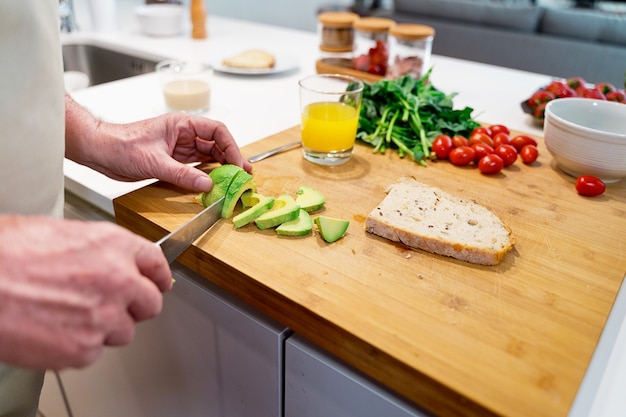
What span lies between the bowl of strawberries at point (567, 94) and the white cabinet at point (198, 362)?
108cm

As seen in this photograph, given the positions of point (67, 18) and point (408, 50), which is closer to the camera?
point (408, 50)

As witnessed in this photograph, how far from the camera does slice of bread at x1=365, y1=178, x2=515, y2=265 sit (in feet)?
2.90

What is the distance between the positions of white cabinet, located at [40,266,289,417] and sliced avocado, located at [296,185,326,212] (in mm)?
233

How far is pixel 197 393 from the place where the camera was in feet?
3.53

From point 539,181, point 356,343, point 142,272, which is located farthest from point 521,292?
point 142,272

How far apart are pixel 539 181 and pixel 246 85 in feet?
3.73

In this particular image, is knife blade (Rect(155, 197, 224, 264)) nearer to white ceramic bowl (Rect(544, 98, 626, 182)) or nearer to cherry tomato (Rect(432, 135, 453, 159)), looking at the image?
cherry tomato (Rect(432, 135, 453, 159))

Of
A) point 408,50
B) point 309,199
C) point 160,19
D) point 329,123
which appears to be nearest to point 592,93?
point 408,50

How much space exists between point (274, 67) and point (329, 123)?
918 millimetres

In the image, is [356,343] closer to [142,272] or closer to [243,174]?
[142,272]

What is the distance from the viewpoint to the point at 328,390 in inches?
32.1

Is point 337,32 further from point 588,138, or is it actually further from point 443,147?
point 588,138

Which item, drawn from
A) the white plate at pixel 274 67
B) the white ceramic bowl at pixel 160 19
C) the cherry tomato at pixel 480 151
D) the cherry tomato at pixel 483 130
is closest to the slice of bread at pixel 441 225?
the cherry tomato at pixel 480 151

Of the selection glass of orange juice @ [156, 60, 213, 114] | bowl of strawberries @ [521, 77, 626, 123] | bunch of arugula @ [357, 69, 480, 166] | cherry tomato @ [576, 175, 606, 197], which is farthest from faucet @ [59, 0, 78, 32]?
cherry tomato @ [576, 175, 606, 197]
